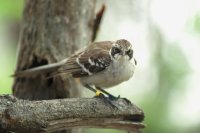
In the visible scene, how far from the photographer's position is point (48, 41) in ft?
24.6

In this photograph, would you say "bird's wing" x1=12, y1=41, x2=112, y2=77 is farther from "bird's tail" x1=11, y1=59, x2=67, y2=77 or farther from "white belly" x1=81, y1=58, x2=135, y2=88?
"bird's tail" x1=11, y1=59, x2=67, y2=77

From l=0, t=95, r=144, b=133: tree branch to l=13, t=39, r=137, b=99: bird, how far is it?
287 mm

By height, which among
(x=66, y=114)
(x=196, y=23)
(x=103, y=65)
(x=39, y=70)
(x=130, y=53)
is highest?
(x=196, y=23)

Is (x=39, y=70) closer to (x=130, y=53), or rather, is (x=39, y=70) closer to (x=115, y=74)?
(x=115, y=74)

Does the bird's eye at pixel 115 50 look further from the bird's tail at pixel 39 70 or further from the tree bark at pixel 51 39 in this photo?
the tree bark at pixel 51 39

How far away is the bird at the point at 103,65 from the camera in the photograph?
596 cm

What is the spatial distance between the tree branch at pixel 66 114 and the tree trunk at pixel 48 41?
5.67 ft

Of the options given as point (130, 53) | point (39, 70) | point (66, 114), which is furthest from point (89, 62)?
point (66, 114)

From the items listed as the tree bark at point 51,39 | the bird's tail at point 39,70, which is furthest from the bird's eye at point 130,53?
the tree bark at point 51,39

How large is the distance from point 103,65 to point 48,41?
1550mm

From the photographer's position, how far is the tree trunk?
7449mm

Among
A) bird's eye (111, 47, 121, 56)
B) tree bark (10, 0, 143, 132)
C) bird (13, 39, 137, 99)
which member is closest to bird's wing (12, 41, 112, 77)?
bird (13, 39, 137, 99)

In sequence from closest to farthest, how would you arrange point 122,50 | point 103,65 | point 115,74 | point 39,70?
point 122,50 → point 115,74 → point 103,65 → point 39,70

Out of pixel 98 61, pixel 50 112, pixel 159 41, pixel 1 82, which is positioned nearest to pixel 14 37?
pixel 1 82
